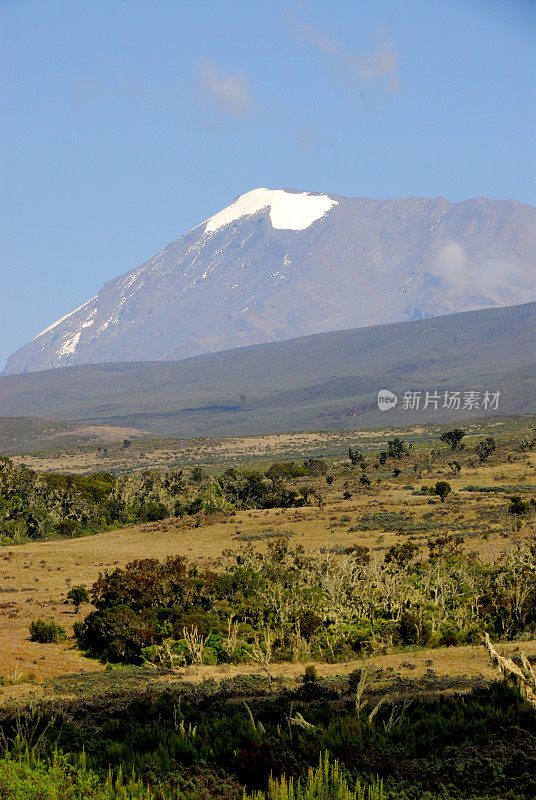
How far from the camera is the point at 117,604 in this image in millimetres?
24812

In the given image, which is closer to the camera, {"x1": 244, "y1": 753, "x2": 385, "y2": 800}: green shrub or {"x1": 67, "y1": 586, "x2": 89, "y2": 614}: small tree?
{"x1": 244, "y1": 753, "x2": 385, "y2": 800}: green shrub

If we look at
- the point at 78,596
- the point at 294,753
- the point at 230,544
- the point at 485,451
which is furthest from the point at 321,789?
the point at 485,451

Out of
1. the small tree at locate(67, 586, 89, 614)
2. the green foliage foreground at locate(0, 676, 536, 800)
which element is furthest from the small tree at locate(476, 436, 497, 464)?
the green foliage foreground at locate(0, 676, 536, 800)

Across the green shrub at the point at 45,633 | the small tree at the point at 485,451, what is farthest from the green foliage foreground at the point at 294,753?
the small tree at the point at 485,451

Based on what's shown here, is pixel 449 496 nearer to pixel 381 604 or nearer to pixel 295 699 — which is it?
pixel 381 604

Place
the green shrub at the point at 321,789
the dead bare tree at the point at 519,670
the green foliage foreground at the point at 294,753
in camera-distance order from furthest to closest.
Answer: the dead bare tree at the point at 519,670 → the green foliage foreground at the point at 294,753 → the green shrub at the point at 321,789

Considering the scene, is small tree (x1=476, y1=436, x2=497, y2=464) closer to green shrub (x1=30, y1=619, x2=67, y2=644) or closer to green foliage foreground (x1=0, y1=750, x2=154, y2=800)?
green shrub (x1=30, y1=619, x2=67, y2=644)

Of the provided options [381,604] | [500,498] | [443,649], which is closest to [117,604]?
[381,604]

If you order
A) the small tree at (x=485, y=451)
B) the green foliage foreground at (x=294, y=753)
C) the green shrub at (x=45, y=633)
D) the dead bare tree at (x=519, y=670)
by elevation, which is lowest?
the green shrub at (x=45, y=633)

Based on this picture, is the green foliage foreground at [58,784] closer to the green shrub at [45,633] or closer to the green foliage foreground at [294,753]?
the green foliage foreground at [294,753]

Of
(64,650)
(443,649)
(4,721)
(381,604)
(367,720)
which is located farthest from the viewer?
(381,604)

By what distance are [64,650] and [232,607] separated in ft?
17.4

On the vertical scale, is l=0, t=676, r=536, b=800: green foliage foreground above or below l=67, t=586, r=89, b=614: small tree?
above

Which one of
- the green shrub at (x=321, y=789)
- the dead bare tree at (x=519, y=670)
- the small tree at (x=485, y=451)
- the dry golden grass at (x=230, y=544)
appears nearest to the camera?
the green shrub at (x=321, y=789)
